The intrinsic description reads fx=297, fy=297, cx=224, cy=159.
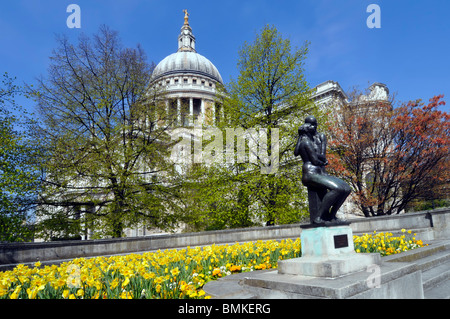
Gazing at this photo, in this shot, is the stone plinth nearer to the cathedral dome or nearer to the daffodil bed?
the daffodil bed

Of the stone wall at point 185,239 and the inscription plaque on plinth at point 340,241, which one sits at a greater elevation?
the inscription plaque on plinth at point 340,241

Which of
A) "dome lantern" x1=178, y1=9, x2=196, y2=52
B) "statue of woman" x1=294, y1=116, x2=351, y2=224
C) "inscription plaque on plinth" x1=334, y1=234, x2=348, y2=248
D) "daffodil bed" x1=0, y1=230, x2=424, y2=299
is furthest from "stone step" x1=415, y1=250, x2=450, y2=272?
"dome lantern" x1=178, y1=9, x2=196, y2=52

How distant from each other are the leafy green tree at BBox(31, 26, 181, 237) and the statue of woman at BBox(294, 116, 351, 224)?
11431 mm

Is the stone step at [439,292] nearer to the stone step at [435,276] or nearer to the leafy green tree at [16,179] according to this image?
the stone step at [435,276]

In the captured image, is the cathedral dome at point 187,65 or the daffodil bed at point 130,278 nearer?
the daffodil bed at point 130,278

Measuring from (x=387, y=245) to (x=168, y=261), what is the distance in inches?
240

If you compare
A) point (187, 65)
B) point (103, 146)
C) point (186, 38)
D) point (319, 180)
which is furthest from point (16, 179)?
point (186, 38)

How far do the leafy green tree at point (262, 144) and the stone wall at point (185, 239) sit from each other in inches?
131

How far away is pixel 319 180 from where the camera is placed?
6004 mm

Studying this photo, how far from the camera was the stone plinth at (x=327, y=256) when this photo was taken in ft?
15.9

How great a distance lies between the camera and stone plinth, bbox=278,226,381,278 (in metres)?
4.86


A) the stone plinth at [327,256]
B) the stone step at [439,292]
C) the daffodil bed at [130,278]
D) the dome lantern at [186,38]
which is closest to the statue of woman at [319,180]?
the stone plinth at [327,256]

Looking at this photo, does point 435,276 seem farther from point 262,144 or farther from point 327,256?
point 262,144
